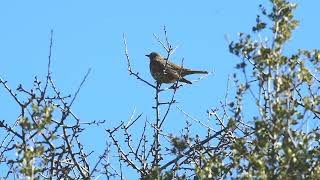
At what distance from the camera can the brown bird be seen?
12.8 meters

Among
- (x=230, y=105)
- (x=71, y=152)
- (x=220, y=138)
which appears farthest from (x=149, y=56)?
(x=230, y=105)

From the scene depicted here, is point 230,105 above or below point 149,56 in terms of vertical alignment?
below

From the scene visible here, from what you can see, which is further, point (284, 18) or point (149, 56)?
point (149, 56)

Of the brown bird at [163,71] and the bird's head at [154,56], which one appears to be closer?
the brown bird at [163,71]

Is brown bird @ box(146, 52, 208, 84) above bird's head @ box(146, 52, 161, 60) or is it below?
below

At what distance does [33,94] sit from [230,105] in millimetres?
1793

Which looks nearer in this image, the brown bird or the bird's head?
the brown bird

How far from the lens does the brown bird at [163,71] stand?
12.8 metres

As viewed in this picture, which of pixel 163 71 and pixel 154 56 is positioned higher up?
pixel 154 56

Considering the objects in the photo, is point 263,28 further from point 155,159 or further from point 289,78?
point 155,159

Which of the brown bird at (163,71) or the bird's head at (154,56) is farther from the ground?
the bird's head at (154,56)

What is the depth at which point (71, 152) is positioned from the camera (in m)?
7.29

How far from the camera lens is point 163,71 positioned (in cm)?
1277

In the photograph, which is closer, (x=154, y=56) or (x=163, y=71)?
(x=163, y=71)
